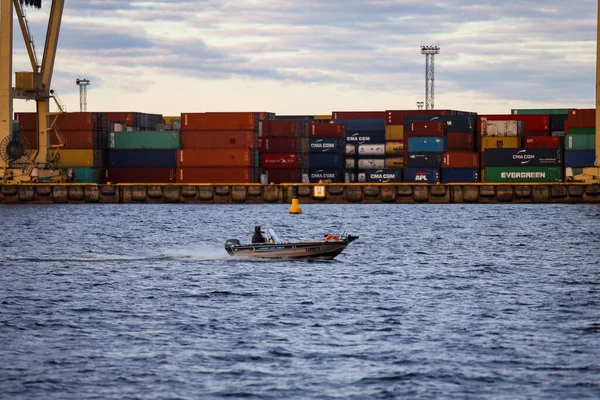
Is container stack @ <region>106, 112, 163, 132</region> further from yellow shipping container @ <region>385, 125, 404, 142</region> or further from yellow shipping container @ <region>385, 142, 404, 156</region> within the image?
yellow shipping container @ <region>385, 142, 404, 156</region>

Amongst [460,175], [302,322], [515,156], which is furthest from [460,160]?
[302,322]

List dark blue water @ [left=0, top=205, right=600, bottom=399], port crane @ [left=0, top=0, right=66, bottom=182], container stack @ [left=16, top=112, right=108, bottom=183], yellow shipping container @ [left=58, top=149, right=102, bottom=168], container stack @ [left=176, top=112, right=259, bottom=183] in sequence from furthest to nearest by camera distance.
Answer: yellow shipping container @ [left=58, top=149, right=102, bottom=168], container stack @ [left=16, top=112, right=108, bottom=183], container stack @ [left=176, top=112, right=259, bottom=183], port crane @ [left=0, top=0, right=66, bottom=182], dark blue water @ [left=0, top=205, right=600, bottom=399]

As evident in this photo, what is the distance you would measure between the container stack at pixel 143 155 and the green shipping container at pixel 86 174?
2.19 m

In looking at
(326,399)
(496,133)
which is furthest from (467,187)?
(326,399)

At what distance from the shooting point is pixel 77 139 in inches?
4680

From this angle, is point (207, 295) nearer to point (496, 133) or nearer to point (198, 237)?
point (198, 237)

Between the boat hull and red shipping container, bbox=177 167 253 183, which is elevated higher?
red shipping container, bbox=177 167 253 183

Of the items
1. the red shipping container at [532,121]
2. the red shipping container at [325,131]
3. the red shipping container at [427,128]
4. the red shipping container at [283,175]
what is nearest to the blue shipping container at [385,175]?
the red shipping container at [325,131]

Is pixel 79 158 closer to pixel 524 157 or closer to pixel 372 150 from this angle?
pixel 372 150

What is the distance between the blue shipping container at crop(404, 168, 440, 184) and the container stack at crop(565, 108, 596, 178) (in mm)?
14660

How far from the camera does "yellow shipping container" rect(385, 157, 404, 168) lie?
12975cm

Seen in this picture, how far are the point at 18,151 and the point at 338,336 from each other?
83908 millimetres

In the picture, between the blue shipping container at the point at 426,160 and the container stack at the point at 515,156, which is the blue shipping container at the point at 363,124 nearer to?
the blue shipping container at the point at 426,160

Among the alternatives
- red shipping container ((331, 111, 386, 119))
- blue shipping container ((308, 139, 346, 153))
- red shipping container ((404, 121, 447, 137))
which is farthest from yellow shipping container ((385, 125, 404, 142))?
red shipping container ((404, 121, 447, 137))
